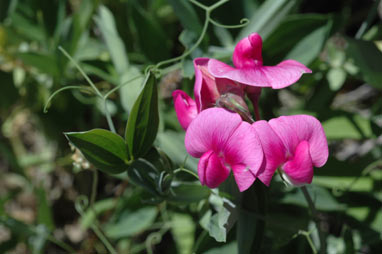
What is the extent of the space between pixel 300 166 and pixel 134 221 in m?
0.56

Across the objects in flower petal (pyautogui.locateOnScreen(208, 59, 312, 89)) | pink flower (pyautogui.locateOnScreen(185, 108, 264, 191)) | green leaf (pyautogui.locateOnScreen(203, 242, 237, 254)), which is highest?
flower petal (pyautogui.locateOnScreen(208, 59, 312, 89))

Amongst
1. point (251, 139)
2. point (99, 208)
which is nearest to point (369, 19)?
point (251, 139)

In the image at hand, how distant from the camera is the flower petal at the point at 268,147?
65cm

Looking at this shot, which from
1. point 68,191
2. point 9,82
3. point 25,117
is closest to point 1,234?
point 68,191

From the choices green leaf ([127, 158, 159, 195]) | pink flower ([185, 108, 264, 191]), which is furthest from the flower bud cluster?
green leaf ([127, 158, 159, 195])

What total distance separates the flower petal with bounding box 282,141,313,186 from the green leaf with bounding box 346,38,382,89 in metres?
0.39

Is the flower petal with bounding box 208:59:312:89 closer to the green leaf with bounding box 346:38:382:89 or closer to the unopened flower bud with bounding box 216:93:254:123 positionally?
the unopened flower bud with bounding box 216:93:254:123

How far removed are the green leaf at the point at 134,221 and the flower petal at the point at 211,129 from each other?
0.45 metres

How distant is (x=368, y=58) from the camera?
0.96 metres

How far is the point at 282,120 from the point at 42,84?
915mm

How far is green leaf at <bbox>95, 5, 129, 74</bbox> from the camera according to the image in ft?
3.71

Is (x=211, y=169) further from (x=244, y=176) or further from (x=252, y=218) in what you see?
(x=252, y=218)

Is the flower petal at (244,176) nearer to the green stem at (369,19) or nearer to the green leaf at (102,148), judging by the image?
the green leaf at (102,148)

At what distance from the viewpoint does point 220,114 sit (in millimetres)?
662
